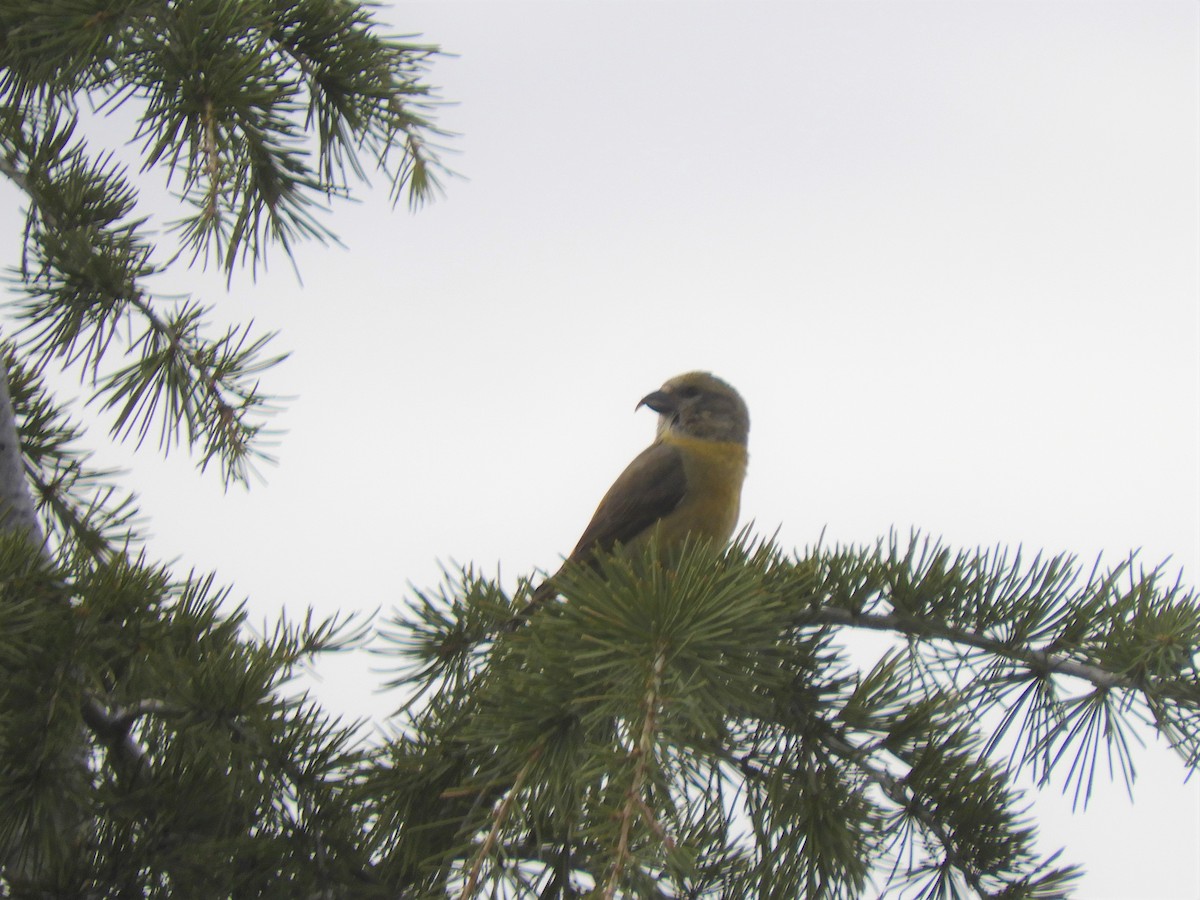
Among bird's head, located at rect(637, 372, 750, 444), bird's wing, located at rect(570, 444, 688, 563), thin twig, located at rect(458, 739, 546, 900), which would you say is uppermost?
bird's head, located at rect(637, 372, 750, 444)

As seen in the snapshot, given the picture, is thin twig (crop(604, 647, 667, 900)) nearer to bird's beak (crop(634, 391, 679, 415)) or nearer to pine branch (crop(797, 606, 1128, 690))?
pine branch (crop(797, 606, 1128, 690))

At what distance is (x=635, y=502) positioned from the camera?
5.12 m

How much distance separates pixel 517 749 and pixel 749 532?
94 cm

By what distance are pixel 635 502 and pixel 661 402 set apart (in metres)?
1.16

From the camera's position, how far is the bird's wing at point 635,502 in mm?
5105

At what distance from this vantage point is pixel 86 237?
331cm

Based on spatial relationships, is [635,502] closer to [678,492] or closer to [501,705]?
[678,492]

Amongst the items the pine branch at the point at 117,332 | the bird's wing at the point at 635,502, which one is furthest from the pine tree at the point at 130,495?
the bird's wing at the point at 635,502

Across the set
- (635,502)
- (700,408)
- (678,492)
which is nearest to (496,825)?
(635,502)

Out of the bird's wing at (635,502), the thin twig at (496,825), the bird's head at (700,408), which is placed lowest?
the thin twig at (496,825)

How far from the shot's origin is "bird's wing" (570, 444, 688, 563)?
16.8 feet

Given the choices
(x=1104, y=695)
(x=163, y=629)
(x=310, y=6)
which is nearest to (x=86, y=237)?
(x=310, y=6)

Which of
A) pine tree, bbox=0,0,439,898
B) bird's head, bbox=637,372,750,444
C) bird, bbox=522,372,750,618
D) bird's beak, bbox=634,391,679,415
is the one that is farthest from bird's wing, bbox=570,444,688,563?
pine tree, bbox=0,0,439,898

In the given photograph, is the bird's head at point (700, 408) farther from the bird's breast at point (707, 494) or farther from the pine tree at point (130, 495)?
the pine tree at point (130, 495)
